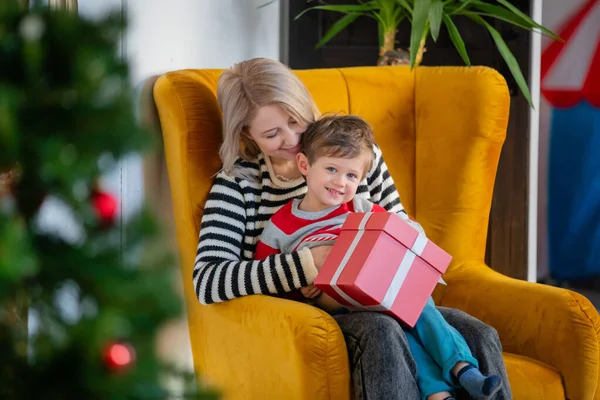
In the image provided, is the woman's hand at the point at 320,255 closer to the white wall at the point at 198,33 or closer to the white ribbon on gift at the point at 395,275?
the white ribbon on gift at the point at 395,275

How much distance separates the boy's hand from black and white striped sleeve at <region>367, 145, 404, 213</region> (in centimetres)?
36

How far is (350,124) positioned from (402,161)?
0.48m

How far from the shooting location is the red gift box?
5.32 ft

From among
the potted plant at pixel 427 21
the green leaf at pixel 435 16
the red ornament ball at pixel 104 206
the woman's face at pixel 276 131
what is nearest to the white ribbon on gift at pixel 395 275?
the woman's face at pixel 276 131

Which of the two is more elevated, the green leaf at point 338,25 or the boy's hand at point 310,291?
the green leaf at point 338,25

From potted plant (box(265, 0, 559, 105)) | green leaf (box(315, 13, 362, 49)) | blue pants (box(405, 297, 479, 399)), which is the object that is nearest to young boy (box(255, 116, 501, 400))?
blue pants (box(405, 297, 479, 399))

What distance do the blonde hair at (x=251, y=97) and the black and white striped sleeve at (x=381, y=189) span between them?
0.74 ft

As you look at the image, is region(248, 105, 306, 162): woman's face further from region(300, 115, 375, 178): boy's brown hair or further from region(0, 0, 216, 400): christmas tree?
region(0, 0, 216, 400): christmas tree

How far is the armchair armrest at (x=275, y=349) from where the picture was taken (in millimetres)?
1525

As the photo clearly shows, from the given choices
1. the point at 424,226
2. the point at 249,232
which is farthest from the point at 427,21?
the point at 249,232

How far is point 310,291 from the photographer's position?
1.80 meters

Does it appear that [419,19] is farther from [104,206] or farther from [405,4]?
[104,206]

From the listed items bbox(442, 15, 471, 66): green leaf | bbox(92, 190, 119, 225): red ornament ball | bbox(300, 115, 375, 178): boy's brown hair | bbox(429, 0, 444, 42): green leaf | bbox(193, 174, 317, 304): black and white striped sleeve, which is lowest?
bbox(193, 174, 317, 304): black and white striped sleeve

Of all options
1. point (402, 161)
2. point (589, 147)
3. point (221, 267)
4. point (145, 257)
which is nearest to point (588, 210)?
point (589, 147)
